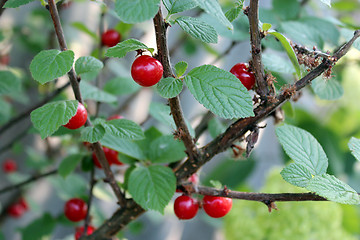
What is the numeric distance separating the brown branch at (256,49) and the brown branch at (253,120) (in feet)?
0.04

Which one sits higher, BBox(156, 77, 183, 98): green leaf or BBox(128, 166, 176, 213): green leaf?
BBox(156, 77, 183, 98): green leaf

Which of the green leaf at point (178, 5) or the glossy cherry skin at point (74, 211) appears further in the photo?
the glossy cherry skin at point (74, 211)

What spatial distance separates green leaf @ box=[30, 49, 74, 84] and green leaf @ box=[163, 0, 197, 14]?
0.09m

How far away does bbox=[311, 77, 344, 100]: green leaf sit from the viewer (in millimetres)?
452

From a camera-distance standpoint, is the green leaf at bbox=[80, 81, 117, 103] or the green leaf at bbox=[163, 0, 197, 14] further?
the green leaf at bbox=[80, 81, 117, 103]

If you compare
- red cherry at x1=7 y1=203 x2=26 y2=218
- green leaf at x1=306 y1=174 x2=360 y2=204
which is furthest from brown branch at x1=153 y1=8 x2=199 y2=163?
red cherry at x1=7 y1=203 x2=26 y2=218

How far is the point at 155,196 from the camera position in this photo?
40 cm

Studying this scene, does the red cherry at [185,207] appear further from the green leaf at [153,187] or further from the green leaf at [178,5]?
the green leaf at [178,5]

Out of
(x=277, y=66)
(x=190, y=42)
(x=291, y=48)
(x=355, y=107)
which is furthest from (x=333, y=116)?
(x=291, y=48)

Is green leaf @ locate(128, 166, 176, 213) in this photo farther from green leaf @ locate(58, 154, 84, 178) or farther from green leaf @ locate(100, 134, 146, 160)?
green leaf @ locate(58, 154, 84, 178)

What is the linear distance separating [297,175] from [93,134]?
0.19m

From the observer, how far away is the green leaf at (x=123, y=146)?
453 mm

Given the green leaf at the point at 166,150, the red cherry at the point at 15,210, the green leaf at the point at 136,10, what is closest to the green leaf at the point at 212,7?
the green leaf at the point at 136,10

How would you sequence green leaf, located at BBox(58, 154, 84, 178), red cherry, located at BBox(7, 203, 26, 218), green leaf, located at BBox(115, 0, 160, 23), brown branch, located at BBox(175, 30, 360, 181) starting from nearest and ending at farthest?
green leaf, located at BBox(115, 0, 160, 23) < brown branch, located at BBox(175, 30, 360, 181) < green leaf, located at BBox(58, 154, 84, 178) < red cherry, located at BBox(7, 203, 26, 218)
